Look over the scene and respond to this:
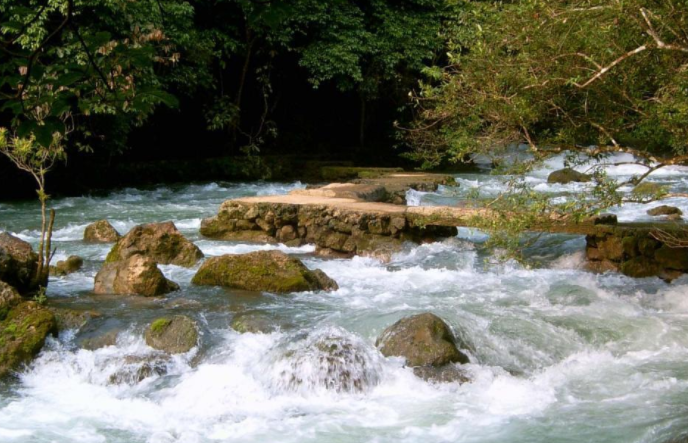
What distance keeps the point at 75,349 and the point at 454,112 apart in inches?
161

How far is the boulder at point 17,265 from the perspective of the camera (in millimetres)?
7121

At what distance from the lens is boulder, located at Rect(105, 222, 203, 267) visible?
8.58 meters

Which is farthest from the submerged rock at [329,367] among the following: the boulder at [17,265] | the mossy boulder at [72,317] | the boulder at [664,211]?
the boulder at [664,211]

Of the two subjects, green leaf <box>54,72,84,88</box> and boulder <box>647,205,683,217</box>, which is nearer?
green leaf <box>54,72,84,88</box>

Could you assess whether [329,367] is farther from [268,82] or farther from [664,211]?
[268,82]

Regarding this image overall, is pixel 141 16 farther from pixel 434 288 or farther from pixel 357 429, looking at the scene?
pixel 357 429

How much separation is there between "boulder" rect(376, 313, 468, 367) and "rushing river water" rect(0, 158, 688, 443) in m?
0.13

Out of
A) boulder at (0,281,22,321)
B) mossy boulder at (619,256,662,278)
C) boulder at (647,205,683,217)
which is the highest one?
boulder at (0,281,22,321)

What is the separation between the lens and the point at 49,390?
5.57 metres

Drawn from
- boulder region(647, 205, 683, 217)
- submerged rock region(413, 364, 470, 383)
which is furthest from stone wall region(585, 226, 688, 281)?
boulder region(647, 205, 683, 217)

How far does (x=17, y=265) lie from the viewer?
23.7ft

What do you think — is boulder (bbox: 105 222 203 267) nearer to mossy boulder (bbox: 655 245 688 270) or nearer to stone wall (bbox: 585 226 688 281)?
stone wall (bbox: 585 226 688 281)

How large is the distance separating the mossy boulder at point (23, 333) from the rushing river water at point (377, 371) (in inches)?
4.5

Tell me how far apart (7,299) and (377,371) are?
3.19m
